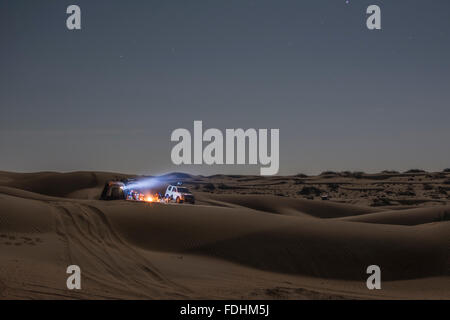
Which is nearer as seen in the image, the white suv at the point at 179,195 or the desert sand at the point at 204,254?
the desert sand at the point at 204,254

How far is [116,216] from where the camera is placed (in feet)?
60.6

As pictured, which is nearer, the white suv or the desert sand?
the desert sand

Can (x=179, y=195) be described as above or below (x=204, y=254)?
above

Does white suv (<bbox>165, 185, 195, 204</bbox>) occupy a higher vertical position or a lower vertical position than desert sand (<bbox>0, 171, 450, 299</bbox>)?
higher

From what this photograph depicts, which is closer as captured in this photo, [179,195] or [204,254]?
[204,254]

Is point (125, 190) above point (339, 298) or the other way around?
above

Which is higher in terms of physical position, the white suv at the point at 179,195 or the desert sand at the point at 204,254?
the white suv at the point at 179,195

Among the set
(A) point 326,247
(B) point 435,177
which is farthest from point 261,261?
(B) point 435,177
